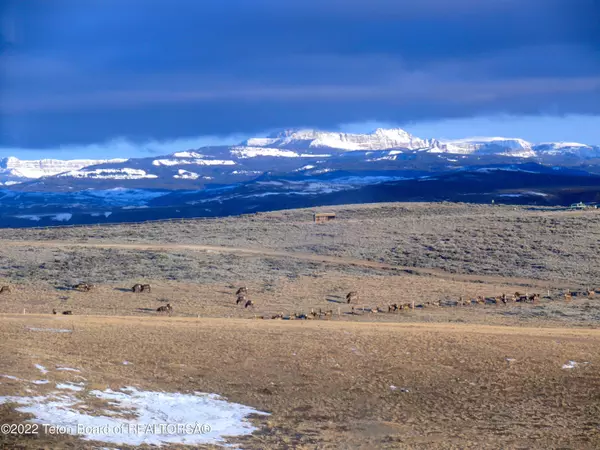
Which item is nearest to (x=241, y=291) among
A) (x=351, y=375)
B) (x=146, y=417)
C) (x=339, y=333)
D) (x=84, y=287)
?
(x=84, y=287)

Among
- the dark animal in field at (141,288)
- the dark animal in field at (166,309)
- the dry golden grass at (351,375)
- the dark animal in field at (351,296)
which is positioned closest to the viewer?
the dry golden grass at (351,375)

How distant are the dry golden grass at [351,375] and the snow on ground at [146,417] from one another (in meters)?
0.56

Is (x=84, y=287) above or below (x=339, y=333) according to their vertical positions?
above

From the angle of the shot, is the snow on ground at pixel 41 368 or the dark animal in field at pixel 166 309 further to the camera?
the dark animal in field at pixel 166 309

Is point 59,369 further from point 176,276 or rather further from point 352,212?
point 352,212

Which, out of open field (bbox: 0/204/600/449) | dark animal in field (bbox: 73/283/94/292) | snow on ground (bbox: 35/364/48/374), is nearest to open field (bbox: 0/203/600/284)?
open field (bbox: 0/204/600/449)

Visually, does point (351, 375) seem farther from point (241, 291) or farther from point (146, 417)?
point (241, 291)

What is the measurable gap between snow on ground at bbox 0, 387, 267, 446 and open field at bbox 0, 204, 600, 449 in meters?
0.52

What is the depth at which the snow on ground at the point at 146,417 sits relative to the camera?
17125 millimetres

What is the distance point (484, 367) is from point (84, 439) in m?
13.3

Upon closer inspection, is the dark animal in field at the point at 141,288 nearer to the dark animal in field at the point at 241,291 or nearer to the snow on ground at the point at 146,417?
the dark animal in field at the point at 241,291

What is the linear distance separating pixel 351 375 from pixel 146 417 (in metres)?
7.29

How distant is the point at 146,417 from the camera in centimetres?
1855

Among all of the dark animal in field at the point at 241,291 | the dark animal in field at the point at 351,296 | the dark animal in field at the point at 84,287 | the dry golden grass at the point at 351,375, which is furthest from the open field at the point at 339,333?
the dark animal in field at the point at 241,291
